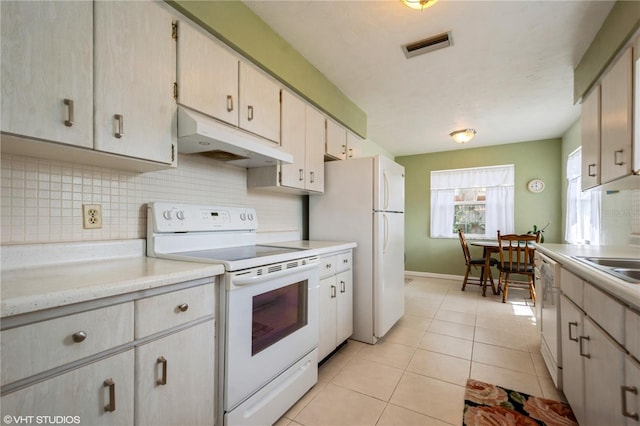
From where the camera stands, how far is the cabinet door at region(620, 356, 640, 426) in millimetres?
880

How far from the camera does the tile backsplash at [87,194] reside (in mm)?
1167

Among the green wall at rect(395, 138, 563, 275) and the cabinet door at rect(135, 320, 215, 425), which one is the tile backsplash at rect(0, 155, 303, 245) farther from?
the green wall at rect(395, 138, 563, 275)

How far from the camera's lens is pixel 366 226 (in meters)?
2.50

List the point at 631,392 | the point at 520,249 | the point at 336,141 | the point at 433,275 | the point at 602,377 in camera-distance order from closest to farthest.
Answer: the point at 631,392 < the point at 602,377 < the point at 336,141 < the point at 520,249 < the point at 433,275

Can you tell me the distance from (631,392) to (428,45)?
2230mm

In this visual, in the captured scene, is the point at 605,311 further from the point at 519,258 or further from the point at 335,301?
the point at 519,258

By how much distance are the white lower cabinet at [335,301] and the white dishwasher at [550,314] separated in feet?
4.59

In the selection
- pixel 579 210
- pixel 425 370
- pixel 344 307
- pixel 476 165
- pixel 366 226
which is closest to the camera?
pixel 425 370

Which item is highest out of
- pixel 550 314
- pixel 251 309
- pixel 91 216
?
pixel 91 216

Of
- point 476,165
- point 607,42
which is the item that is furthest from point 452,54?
point 476,165

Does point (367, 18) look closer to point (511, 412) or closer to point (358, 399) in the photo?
point (358, 399)

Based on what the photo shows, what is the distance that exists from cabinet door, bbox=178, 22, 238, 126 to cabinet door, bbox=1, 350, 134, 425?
120 centimetres

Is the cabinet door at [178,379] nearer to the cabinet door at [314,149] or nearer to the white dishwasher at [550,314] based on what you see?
the cabinet door at [314,149]

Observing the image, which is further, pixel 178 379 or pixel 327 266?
pixel 327 266
